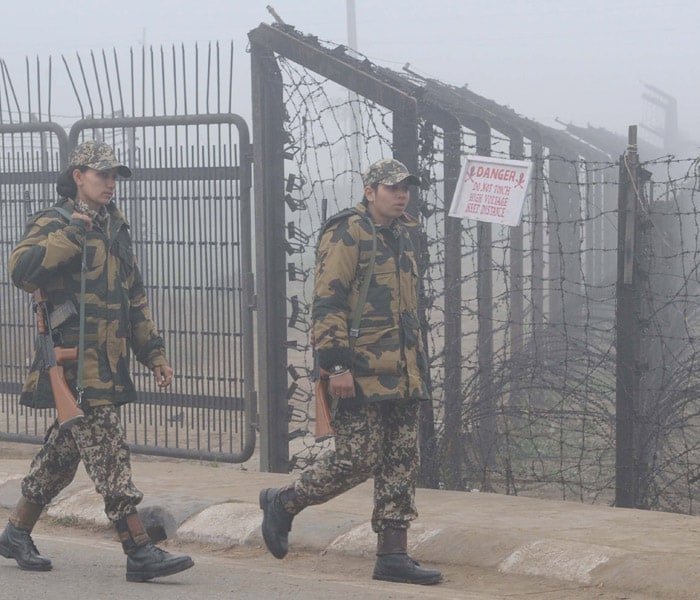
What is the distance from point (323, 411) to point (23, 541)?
141 centimetres

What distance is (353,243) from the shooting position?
556 cm

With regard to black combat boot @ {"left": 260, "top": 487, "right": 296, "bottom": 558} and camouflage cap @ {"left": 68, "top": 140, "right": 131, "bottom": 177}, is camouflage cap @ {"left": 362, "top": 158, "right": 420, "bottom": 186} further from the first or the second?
black combat boot @ {"left": 260, "top": 487, "right": 296, "bottom": 558}

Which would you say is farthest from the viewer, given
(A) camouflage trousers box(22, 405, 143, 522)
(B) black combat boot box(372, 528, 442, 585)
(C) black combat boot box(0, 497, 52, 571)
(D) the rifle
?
(C) black combat boot box(0, 497, 52, 571)

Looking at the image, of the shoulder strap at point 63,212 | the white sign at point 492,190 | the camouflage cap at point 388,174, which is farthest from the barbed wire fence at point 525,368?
the shoulder strap at point 63,212

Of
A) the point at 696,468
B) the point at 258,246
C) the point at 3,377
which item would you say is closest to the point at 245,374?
the point at 258,246

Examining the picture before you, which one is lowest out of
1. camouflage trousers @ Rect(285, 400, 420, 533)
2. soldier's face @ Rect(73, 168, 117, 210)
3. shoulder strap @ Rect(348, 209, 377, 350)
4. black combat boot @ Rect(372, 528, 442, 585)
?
black combat boot @ Rect(372, 528, 442, 585)

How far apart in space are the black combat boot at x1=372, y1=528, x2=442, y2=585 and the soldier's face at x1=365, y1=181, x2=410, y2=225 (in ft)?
4.26

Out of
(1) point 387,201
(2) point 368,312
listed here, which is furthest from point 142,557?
(1) point 387,201

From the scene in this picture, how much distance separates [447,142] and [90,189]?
8.63ft

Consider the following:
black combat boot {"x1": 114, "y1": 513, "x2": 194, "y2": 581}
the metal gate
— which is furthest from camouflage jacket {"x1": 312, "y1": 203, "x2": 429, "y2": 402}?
the metal gate

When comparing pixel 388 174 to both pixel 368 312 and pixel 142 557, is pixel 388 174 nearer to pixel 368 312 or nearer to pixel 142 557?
pixel 368 312

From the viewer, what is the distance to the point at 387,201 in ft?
18.6

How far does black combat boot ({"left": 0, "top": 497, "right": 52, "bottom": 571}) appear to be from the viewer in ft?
18.9

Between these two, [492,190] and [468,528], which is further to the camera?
[492,190]
